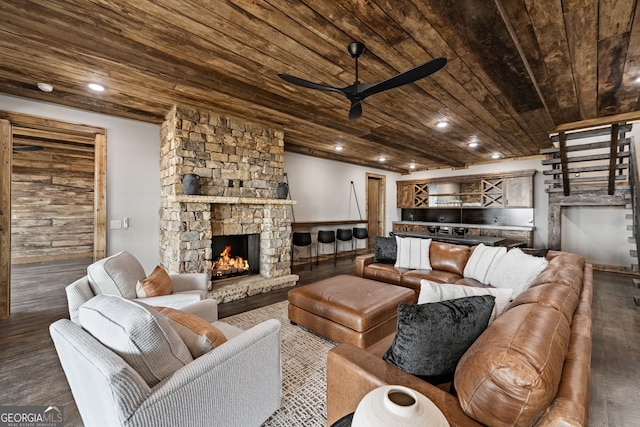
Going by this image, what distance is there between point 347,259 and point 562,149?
460cm

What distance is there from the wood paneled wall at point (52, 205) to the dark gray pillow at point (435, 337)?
719 centimetres

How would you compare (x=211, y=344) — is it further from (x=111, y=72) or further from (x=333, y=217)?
(x=333, y=217)

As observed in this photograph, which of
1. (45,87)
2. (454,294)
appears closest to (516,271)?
(454,294)

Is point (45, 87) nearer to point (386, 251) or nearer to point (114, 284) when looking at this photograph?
point (114, 284)

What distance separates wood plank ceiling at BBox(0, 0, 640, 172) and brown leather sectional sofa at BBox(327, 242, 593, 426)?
195cm

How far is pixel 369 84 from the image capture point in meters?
2.27

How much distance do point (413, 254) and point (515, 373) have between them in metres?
3.13

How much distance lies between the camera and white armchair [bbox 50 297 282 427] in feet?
3.16

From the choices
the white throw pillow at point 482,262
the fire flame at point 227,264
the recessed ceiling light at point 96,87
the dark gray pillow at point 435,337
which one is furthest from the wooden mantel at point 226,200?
the dark gray pillow at point 435,337

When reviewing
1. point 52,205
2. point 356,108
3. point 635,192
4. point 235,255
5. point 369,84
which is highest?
point 369,84

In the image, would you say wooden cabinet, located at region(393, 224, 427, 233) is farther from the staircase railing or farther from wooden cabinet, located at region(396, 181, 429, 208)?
the staircase railing

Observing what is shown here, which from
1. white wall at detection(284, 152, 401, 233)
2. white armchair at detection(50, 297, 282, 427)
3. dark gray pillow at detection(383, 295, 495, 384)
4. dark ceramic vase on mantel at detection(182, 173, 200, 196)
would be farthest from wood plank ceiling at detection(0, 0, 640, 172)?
white wall at detection(284, 152, 401, 233)

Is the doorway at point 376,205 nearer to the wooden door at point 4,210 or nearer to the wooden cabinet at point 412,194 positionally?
the wooden cabinet at point 412,194

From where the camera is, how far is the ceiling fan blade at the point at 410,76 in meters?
1.79
